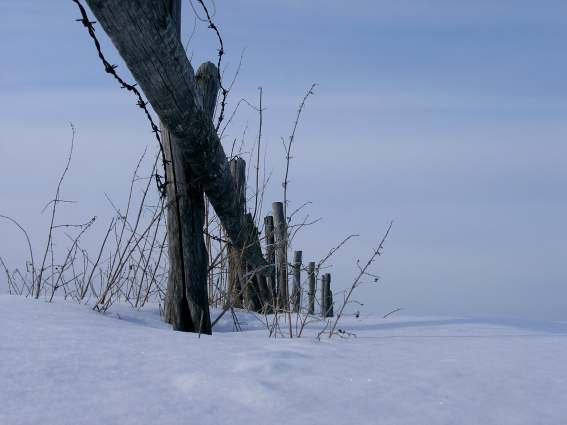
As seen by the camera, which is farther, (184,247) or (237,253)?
(237,253)

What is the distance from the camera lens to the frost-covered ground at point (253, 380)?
5.76 feet

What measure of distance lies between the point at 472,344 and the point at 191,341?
122 centimetres

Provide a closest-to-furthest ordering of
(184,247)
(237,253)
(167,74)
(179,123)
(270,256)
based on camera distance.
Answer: (167,74), (179,123), (184,247), (237,253), (270,256)

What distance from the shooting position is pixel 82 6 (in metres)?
2.93

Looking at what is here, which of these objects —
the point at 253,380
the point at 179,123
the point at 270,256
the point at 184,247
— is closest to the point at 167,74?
the point at 179,123

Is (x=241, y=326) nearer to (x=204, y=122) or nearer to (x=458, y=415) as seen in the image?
(x=204, y=122)

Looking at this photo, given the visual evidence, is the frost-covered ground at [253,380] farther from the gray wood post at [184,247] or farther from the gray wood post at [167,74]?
the gray wood post at [167,74]

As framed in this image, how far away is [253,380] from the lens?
1.96 metres

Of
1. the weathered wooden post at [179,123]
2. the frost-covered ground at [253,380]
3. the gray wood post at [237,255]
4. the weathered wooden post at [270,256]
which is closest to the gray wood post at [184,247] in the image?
the weathered wooden post at [179,123]

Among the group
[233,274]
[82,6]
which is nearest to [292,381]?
[82,6]

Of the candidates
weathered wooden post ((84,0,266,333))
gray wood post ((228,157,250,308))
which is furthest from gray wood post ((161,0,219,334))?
gray wood post ((228,157,250,308))

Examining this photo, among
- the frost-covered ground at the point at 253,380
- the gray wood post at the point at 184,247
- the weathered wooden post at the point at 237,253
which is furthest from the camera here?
the weathered wooden post at the point at 237,253

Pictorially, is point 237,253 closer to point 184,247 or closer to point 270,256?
point 270,256

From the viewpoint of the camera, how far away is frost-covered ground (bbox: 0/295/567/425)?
5.76ft
